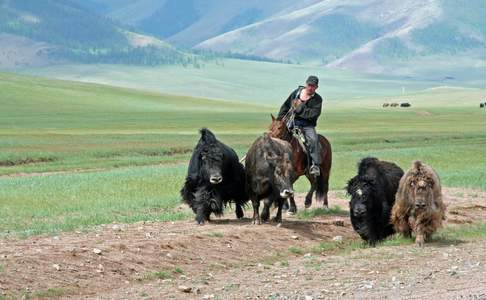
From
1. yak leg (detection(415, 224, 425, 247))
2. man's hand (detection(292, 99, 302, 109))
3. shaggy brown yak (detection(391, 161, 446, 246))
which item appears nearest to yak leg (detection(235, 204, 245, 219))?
man's hand (detection(292, 99, 302, 109))

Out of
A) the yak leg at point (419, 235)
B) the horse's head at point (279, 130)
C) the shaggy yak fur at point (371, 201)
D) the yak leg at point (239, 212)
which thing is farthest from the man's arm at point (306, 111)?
the yak leg at point (419, 235)

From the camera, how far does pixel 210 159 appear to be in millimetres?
16125

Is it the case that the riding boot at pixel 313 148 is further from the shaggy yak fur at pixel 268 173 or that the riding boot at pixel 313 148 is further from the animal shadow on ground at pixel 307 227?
the shaggy yak fur at pixel 268 173

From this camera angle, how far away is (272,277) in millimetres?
12578

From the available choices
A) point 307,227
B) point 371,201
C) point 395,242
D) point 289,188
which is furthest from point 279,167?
point 395,242

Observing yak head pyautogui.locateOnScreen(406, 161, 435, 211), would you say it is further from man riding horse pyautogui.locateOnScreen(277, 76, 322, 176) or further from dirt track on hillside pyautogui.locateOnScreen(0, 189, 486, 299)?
man riding horse pyautogui.locateOnScreen(277, 76, 322, 176)

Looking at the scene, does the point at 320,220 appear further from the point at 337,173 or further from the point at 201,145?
the point at 337,173

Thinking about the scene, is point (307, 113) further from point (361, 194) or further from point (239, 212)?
point (361, 194)

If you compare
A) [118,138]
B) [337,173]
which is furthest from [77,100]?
[337,173]

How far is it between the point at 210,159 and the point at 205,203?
0.69 m

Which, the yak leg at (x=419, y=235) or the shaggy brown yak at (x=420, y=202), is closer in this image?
the shaggy brown yak at (x=420, y=202)

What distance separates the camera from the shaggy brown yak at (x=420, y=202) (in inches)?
580

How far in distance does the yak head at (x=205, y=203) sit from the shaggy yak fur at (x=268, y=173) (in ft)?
1.76

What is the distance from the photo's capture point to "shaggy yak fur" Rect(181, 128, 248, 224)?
1614 centimetres
